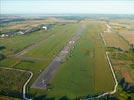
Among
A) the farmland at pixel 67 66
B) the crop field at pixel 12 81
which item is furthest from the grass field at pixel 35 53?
the crop field at pixel 12 81

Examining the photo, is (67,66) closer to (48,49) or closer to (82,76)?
(82,76)

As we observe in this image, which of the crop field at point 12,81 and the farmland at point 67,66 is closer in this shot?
the crop field at point 12,81

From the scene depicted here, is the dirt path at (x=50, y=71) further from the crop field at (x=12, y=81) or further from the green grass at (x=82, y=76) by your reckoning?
the crop field at (x=12, y=81)

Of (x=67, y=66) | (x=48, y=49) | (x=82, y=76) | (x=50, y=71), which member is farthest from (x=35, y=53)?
(x=82, y=76)

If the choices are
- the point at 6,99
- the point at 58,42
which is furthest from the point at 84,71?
the point at 58,42

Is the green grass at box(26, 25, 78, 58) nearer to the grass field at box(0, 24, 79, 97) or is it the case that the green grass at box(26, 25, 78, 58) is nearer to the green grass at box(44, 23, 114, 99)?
the grass field at box(0, 24, 79, 97)

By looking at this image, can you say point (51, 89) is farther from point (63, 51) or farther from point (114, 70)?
point (63, 51)
